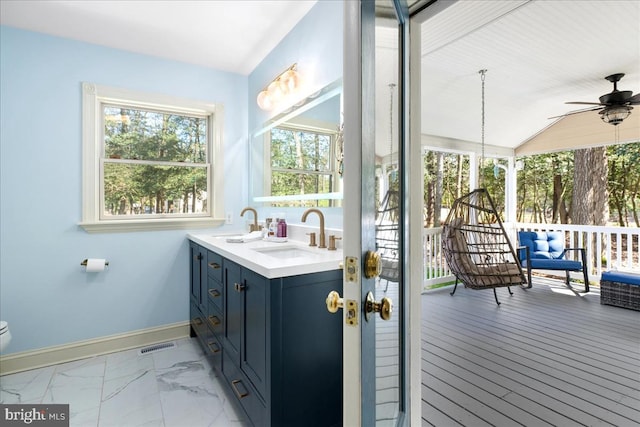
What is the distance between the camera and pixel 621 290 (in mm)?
3691

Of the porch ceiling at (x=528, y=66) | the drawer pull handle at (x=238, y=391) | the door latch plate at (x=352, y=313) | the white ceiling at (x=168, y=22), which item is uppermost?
the porch ceiling at (x=528, y=66)

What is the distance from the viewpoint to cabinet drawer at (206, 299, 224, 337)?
2014 mm

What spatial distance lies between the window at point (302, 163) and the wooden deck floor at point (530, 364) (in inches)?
58.3

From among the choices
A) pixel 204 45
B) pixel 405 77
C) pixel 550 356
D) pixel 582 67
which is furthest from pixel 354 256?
pixel 582 67

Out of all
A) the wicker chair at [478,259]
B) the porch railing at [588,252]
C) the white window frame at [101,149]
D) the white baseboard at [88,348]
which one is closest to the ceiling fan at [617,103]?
the wicker chair at [478,259]

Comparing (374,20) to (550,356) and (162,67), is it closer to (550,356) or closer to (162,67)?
(162,67)

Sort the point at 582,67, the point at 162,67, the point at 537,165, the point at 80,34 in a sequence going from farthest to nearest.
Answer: the point at 537,165
the point at 582,67
the point at 162,67
the point at 80,34

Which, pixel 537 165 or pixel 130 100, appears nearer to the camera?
pixel 130 100

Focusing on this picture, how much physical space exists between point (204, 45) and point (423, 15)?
6.25 feet

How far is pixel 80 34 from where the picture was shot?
2416mm

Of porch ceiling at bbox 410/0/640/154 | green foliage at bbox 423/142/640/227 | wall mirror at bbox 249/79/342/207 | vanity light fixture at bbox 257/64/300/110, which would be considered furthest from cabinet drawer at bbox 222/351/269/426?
green foliage at bbox 423/142/640/227

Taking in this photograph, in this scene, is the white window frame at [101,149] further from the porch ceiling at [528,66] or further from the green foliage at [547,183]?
the green foliage at [547,183]

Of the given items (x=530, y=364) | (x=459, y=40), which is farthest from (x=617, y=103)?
(x=530, y=364)

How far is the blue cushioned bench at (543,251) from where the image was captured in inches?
179
